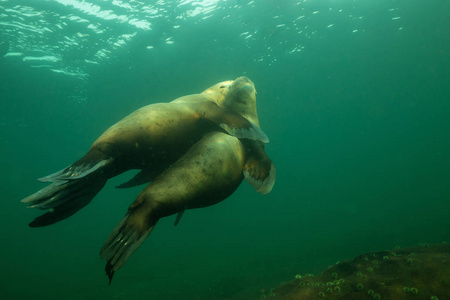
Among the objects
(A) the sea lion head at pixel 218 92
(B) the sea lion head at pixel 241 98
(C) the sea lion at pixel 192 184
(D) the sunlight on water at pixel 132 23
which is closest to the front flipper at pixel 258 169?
(C) the sea lion at pixel 192 184

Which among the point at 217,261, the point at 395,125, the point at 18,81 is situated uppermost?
the point at 18,81

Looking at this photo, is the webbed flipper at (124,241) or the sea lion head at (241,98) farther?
the sea lion head at (241,98)

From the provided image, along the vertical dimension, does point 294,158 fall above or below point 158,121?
below

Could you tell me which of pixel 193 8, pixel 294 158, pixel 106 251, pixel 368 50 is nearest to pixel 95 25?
pixel 193 8

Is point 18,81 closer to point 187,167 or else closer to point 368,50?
point 187,167

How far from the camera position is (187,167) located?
2.73 m

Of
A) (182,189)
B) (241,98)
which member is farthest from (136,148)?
(241,98)

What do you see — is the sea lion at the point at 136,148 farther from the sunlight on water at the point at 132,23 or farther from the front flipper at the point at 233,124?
the sunlight on water at the point at 132,23

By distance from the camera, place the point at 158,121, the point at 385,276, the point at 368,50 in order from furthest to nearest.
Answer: the point at 368,50 → the point at 385,276 → the point at 158,121

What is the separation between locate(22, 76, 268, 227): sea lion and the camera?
2279 mm

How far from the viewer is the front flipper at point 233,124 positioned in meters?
3.06

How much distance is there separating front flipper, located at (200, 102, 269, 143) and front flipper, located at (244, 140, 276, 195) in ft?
1.02

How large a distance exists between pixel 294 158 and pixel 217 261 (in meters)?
113

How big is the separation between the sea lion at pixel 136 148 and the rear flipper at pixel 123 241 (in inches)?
20.8
